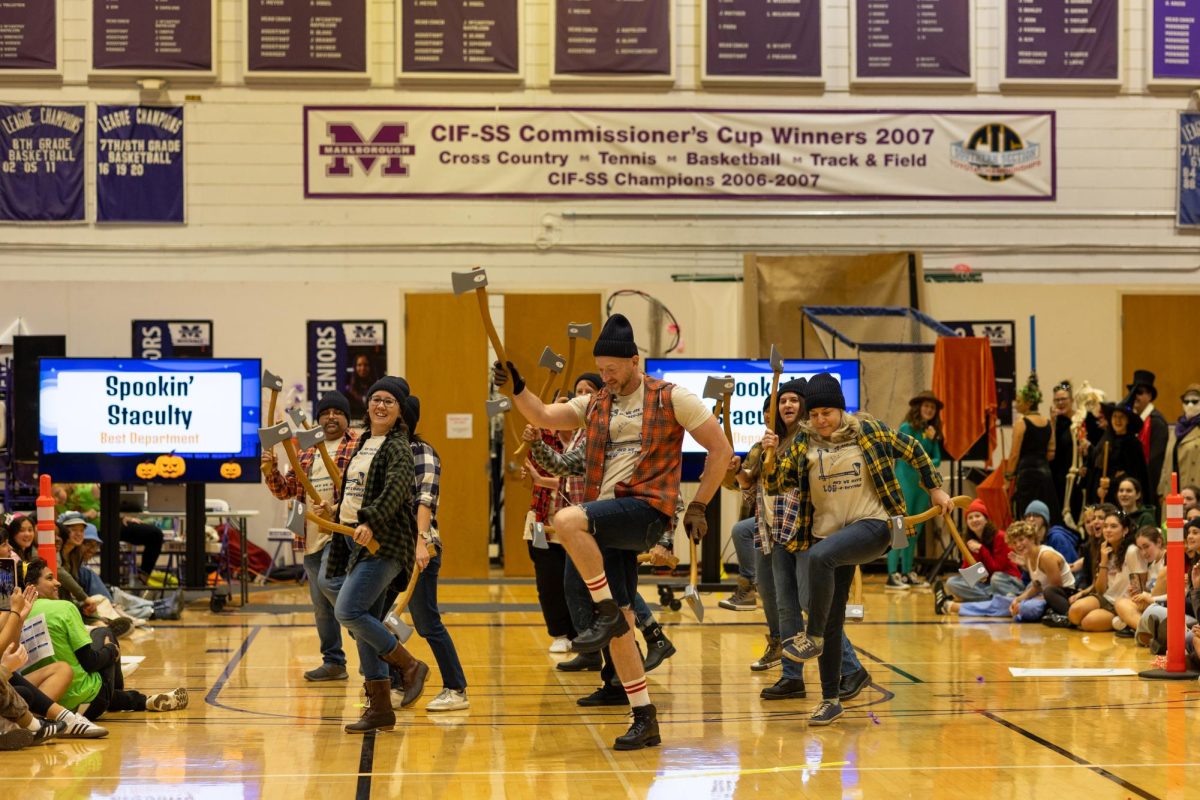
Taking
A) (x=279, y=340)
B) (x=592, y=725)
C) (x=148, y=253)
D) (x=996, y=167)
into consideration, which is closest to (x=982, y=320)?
(x=996, y=167)

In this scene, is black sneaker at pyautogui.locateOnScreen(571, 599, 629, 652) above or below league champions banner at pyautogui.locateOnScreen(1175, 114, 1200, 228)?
below

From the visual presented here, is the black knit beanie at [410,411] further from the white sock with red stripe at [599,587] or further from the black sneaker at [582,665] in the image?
the black sneaker at [582,665]

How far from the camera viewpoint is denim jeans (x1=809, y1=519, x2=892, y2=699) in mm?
7254

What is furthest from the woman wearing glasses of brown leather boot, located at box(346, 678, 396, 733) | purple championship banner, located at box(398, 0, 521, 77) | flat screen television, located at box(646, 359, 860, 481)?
brown leather boot, located at box(346, 678, 396, 733)

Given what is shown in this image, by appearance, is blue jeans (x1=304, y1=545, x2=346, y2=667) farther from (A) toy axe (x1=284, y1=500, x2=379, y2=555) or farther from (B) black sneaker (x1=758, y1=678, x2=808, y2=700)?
(B) black sneaker (x1=758, y1=678, x2=808, y2=700)

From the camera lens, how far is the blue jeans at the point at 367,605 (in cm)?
716

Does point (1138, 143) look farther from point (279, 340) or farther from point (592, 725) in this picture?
point (592, 725)

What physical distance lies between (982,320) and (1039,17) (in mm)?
3496

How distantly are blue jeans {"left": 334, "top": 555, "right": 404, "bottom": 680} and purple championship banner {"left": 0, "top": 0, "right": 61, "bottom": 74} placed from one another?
1107 cm

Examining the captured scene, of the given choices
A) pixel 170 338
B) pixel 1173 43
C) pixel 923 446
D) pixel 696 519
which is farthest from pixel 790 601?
pixel 1173 43

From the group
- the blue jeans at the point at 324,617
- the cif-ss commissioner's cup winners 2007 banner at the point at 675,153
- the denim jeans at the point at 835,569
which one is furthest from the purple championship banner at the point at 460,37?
the denim jeans at the point at 835,569

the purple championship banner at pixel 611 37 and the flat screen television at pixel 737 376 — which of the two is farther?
the purple championship banner at pixel 611 37

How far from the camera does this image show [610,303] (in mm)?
16031

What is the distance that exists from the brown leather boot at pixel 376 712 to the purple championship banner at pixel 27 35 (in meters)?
11.3
